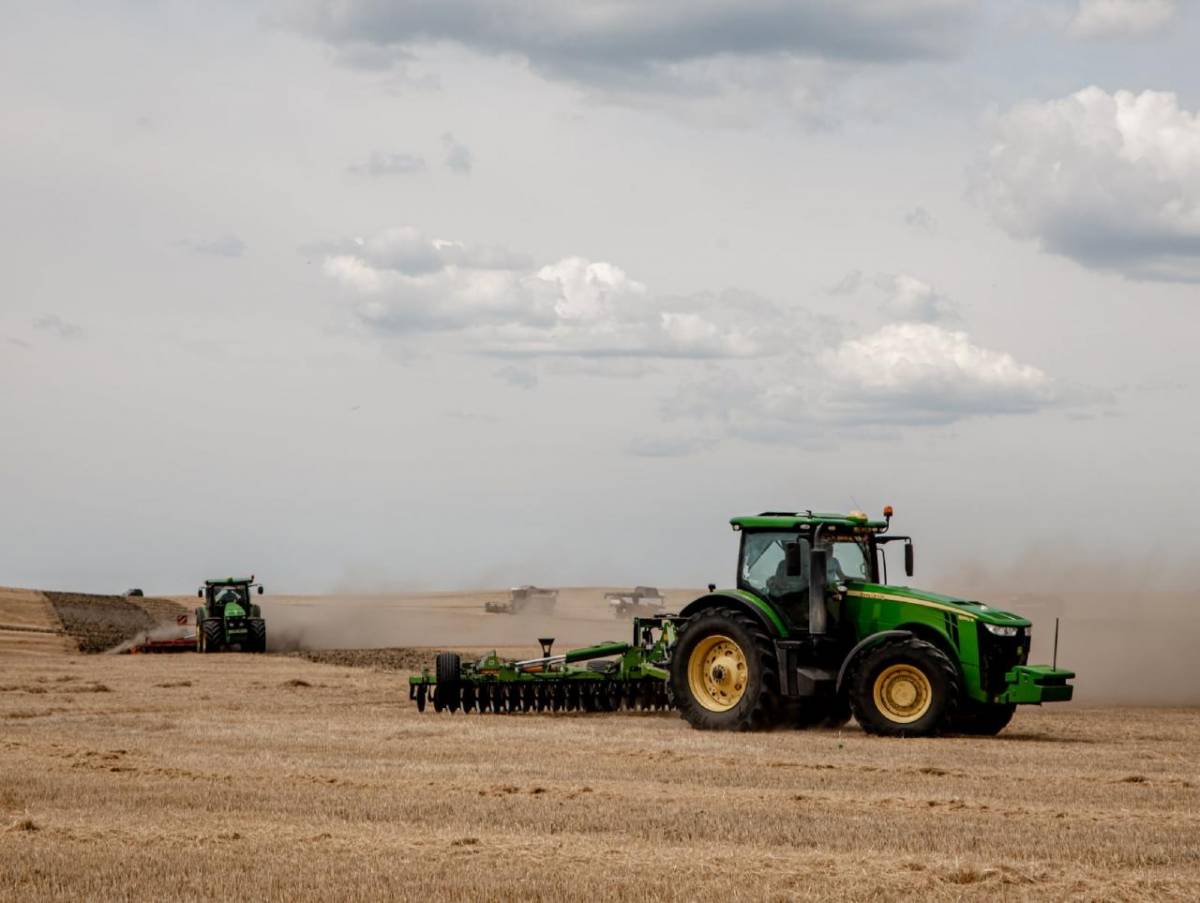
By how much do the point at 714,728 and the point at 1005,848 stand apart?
402 inches

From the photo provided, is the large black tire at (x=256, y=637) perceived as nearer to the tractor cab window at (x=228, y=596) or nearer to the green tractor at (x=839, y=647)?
the tractor cab window at (x=228, y=596)

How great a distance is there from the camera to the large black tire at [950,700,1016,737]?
22.0 metres

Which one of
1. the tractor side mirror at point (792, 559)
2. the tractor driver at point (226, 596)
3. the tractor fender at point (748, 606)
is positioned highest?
the tractor side mirror at point (792, 559)

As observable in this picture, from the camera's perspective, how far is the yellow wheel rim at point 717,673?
23.0 m

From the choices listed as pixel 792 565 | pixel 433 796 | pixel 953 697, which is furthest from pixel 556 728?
pixel 433 796

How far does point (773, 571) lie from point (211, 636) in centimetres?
3011

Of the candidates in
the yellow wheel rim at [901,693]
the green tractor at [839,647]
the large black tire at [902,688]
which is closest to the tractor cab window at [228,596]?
the green tractor at [839,647]

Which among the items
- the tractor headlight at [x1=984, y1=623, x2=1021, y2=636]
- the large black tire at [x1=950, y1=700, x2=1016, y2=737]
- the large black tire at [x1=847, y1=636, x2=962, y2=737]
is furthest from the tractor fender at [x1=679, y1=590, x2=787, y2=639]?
the tractor headlight at [x1=984, y1=623, x2=1021, y2=636]

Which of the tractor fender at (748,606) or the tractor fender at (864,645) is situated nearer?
the tractor fender at (864,645)

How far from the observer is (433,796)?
1578 cm

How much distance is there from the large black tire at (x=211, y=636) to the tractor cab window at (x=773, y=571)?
29.7 meters

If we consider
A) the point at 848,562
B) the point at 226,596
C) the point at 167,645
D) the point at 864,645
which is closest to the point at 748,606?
the point at 848,562

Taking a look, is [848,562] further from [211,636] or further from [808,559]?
[211,636]

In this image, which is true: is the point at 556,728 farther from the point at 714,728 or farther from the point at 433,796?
the point at 433,796
